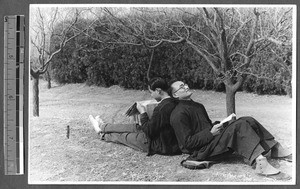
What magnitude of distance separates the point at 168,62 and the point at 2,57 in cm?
160

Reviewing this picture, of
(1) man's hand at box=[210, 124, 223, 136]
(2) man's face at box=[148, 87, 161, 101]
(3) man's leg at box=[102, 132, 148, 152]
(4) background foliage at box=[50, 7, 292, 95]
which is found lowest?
(3) man's leg at box=[102, 132, 148, 152]

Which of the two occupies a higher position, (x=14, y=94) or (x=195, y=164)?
(x=14, y=94)

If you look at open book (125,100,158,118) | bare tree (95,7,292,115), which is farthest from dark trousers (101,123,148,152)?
bare tree (95,7,292,115)

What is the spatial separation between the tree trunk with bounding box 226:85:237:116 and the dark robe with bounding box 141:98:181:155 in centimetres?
52

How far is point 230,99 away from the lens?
4535 millimetres

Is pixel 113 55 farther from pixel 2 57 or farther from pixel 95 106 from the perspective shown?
pixel 2 57

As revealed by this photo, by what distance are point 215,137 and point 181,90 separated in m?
0.55

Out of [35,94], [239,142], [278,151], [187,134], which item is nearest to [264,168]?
[278,151]

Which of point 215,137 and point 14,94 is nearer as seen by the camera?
point 215,137

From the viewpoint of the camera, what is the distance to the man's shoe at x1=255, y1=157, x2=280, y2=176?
4.40 meters

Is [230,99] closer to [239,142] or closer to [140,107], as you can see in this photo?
[239,142]

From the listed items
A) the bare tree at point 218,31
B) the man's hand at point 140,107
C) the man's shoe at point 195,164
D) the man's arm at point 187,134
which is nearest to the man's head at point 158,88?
the man's hand at point 140,107

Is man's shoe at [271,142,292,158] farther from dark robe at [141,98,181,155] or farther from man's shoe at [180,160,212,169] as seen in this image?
dark robe at [141,98,181,155]

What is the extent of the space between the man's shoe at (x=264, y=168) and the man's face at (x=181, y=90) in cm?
90
